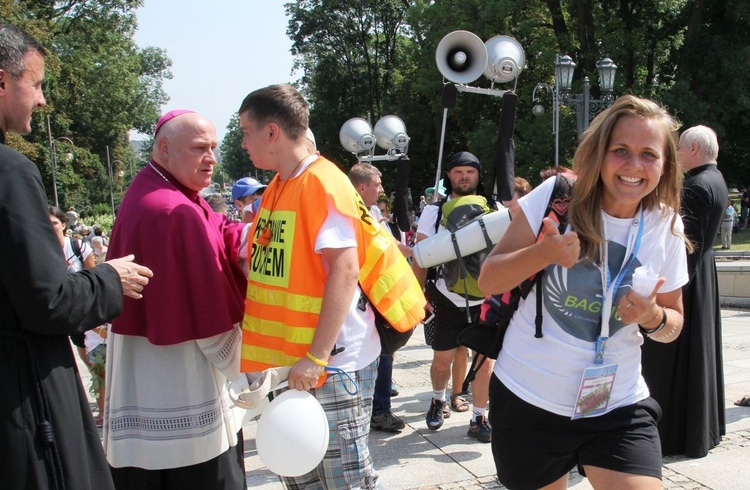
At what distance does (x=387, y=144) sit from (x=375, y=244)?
394 inches

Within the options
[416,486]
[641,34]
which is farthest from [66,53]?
[416,486]

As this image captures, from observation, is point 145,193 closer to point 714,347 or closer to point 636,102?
point 636,102

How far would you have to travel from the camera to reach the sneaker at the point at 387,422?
4.92 meters

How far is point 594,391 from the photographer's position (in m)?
2.28

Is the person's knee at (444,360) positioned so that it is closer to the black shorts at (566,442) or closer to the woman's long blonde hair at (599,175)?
the black shorts at (566,442)

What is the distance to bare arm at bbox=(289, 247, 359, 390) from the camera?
2385mm

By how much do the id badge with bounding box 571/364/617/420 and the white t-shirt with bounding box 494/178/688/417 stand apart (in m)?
0.02

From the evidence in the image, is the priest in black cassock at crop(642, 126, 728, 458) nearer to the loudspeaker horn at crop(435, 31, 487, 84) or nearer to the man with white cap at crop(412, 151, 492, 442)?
the man with white cap at crop(412, 151, 492, 442)

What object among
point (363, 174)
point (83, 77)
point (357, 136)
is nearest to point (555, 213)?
point (363, 174)

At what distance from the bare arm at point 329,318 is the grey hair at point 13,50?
112cm

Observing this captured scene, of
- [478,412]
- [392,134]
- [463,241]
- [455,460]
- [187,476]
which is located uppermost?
[392,134]

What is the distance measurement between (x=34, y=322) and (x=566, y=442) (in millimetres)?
1729

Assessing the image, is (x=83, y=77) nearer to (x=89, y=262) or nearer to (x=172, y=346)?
(x=89, y=262)

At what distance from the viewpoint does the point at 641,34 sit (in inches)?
874
